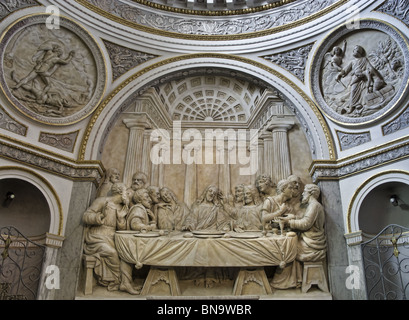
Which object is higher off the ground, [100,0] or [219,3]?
[219,3]

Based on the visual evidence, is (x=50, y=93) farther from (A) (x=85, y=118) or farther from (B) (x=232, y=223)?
(B) (x=232, y=223)

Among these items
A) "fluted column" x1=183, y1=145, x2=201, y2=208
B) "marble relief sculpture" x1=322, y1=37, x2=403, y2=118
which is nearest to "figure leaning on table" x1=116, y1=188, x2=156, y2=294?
"fluted column" x1=183, y1=145, x2=201, y2=208

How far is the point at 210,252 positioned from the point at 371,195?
4.20 m

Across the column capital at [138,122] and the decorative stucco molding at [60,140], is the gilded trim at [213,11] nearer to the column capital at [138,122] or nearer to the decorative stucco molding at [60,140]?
the column capital at [138,122]

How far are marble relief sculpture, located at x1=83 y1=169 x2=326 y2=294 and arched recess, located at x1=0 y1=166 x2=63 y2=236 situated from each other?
722 millimetres

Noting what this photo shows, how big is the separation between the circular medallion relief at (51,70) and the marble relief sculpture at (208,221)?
2286 millimetres

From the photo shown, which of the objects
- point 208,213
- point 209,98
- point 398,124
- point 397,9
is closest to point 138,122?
point 209,98

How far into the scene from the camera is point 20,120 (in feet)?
30.3

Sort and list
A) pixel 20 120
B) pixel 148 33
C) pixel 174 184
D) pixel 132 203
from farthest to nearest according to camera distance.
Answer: pixel 148 33, pixel 174 184, pixel 132 203, pixel 20 120

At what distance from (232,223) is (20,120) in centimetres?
593

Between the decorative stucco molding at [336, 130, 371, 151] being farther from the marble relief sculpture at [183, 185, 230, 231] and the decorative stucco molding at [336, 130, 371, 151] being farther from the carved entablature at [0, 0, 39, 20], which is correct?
the carved entablature at [0, 0, 39, 20]

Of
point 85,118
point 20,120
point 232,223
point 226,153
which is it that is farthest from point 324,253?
point 20,120

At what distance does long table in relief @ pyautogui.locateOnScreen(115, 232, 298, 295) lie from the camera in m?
8.53

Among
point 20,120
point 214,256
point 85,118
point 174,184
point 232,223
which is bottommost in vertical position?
point 214,256
